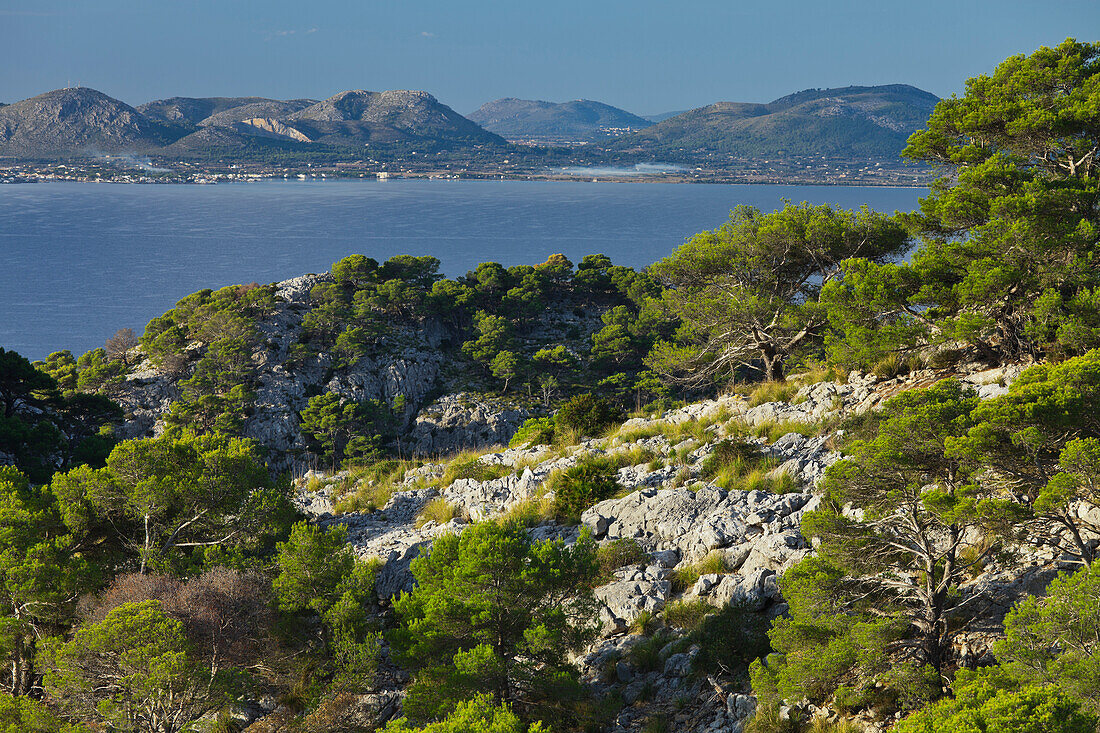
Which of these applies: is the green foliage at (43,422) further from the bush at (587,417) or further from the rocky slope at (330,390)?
the bush at (587,417)

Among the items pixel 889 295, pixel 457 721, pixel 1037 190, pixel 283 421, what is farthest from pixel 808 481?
pixel 283 421

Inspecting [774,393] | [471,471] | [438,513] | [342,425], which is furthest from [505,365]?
[438,513]

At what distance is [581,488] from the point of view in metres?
15.7

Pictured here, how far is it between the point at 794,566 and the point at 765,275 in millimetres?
14533

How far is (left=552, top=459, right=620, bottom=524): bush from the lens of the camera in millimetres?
15445

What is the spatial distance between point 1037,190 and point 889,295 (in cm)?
337

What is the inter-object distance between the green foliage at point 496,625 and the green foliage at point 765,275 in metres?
12.0

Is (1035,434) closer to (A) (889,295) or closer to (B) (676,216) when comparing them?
(A) (889,295)

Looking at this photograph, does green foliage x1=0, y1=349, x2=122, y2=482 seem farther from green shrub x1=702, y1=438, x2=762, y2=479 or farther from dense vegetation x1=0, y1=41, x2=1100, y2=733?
green shrub x1=702, y1=438, x2=762, y2=479

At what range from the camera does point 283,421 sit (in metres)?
52.0

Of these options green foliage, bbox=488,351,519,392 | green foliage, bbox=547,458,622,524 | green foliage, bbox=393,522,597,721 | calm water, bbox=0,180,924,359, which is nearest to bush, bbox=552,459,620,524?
green foliage, bbox=547,458,622,524

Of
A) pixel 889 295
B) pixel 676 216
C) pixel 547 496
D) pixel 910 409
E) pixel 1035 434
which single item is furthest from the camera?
pixel 676 216

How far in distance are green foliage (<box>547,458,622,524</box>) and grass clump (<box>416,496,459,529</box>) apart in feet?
8.60

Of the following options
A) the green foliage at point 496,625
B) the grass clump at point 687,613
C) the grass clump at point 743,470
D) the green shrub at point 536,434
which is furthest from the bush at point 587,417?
the green foliage at point 496,625
